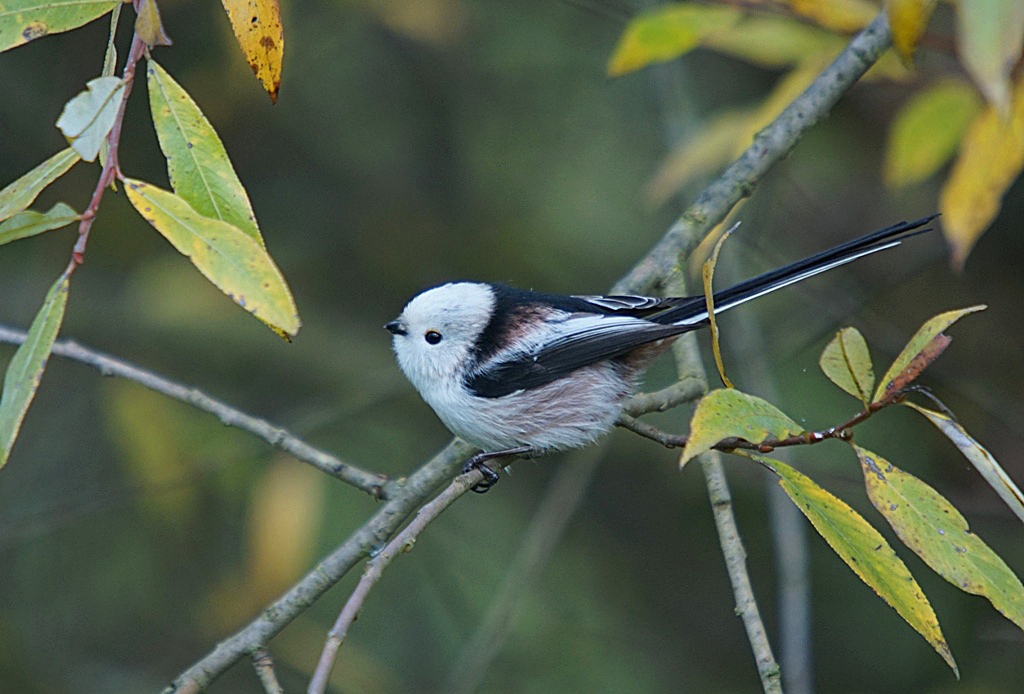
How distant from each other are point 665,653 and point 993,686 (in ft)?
4.76

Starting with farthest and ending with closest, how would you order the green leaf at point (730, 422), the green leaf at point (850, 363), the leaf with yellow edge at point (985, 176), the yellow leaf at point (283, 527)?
the yellow leaf at point (283, 527), the leaf with yellow edge at point (985, 176), the green leaf at point (850, 363), the green leaf at point (730, 422)

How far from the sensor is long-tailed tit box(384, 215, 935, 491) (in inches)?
103

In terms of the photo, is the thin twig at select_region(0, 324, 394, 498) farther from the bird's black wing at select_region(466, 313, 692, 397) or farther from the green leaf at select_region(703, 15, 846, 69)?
the green leaf at select_region(703, 15, 846, 69)

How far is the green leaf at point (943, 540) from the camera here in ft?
5.19

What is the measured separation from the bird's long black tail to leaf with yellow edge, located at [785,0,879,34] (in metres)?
0.68

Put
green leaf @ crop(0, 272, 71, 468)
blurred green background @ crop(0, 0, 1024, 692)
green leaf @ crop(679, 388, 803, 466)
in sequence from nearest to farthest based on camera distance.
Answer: green leaf @ crop(679, 388, 803, 466), green leaf @ crop(0, 272, 71, 468), blurred green background @ crop(0, 0, 1024, 692)

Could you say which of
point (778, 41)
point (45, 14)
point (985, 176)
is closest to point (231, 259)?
point (45, 14)

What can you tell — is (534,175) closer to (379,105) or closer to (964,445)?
(379,105)

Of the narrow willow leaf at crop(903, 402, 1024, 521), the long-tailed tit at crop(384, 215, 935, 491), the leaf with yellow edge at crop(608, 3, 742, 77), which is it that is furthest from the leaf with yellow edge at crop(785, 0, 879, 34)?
the narrow willow leaf at crop(903, 402, 1024, 521)

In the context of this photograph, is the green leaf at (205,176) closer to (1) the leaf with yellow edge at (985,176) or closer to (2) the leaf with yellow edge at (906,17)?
(2) the leaf with yellow edge at (906,17)

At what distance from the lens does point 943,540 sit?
1.60m

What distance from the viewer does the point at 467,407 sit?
2676 mm

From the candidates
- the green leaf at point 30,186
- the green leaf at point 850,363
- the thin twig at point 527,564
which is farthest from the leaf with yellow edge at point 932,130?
the green leaf at point 30,186

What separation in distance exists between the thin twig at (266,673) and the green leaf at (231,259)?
2.37 ft
